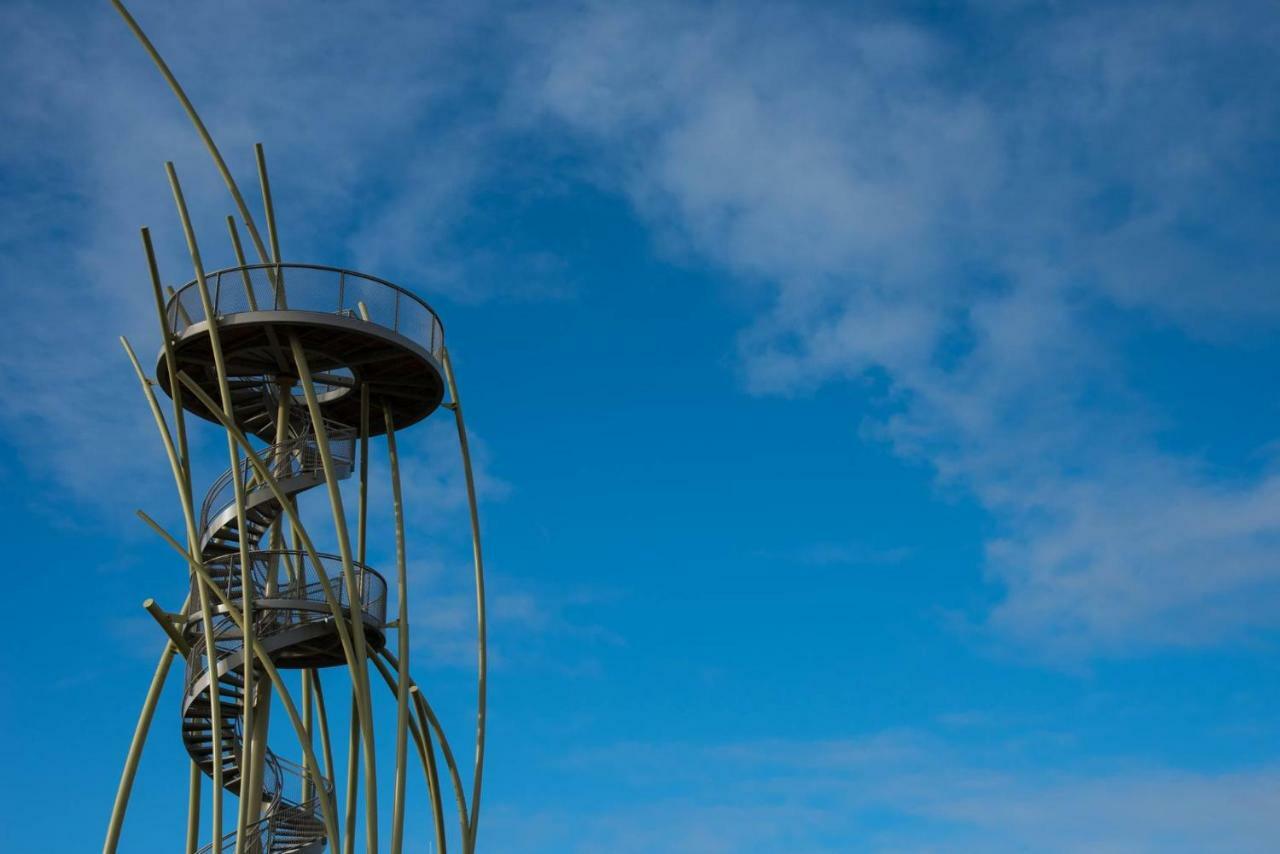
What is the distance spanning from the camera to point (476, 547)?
31.5 m

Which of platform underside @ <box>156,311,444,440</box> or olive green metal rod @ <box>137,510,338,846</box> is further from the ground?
platform underside @ <box>156,311,444,440</box>

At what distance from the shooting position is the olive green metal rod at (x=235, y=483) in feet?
88.5

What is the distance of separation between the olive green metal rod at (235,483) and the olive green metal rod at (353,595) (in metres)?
1.50

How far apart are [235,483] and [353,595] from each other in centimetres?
321

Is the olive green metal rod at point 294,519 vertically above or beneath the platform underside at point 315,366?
beneath

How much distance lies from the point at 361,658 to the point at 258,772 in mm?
3068

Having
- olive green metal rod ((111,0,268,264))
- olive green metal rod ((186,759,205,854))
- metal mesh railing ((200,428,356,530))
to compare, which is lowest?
olive green metal rod ((186,759,205,854))

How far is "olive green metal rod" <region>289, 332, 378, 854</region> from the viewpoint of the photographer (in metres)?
27.3

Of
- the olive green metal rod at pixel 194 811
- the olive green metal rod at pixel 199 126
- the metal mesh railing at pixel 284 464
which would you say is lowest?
the olive green metal rod at pixel 194 811

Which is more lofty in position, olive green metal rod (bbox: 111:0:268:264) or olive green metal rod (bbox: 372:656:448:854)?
olive green metal rod (bbox: 111:0:268:264)

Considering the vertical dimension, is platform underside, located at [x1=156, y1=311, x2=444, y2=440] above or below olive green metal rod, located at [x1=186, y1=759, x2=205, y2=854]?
above

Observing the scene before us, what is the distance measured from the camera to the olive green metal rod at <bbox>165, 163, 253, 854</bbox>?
26969 mm

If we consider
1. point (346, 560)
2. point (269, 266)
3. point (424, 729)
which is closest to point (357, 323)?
point (269, 266)

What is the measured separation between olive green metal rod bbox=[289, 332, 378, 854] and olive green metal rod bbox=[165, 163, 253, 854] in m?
1.50
